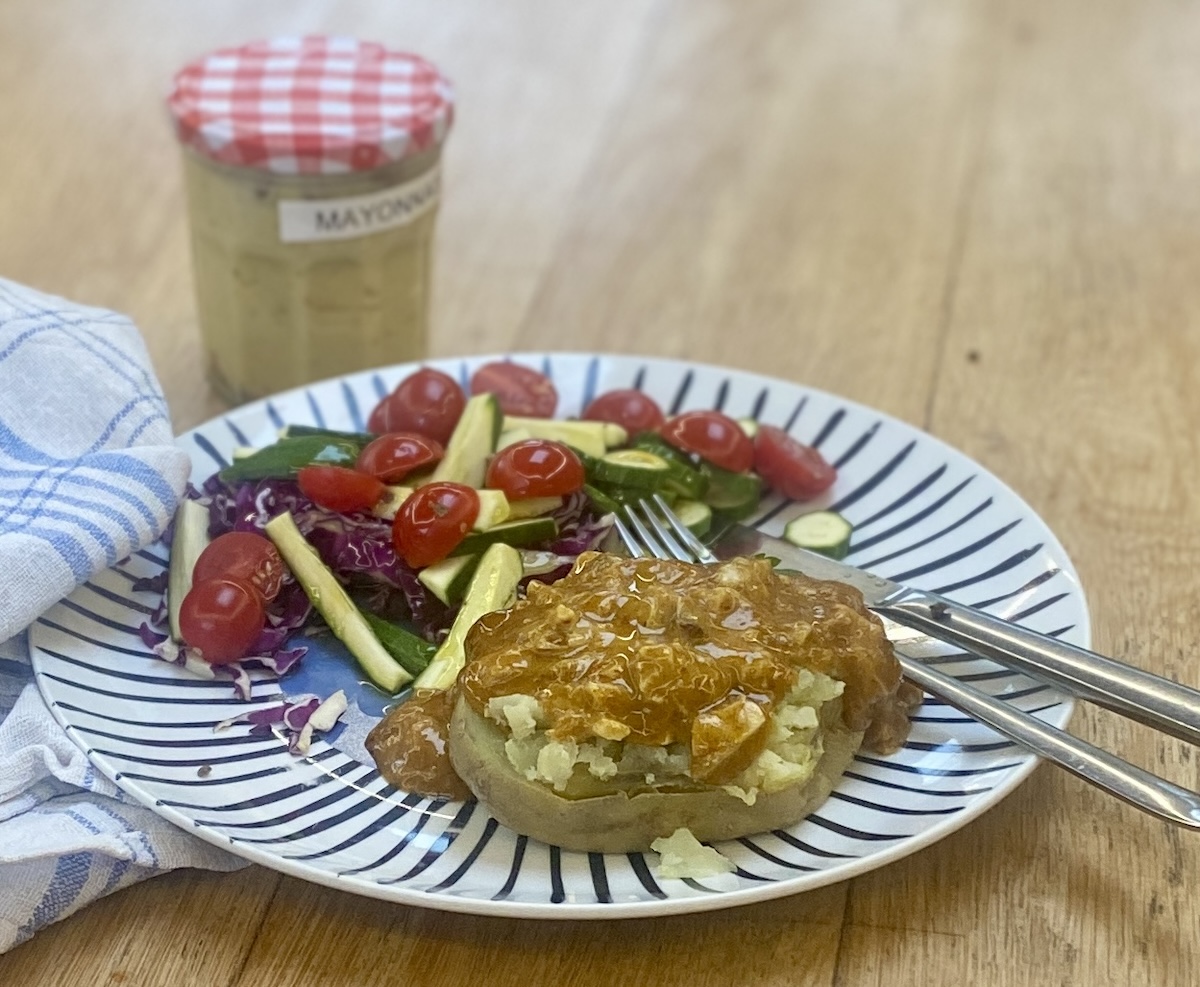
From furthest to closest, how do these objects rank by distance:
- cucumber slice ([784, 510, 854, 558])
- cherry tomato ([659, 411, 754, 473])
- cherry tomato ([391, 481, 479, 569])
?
cherry tomato ([659, 411, 754, 473])
cucumber slice ([784, 510, 854, 558])
cherry tomato ([391, 481, 479, 569])

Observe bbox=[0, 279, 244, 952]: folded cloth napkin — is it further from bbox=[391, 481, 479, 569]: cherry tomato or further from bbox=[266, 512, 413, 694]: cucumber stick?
bbox=[391, 481, 479, 569]: cherry tomato

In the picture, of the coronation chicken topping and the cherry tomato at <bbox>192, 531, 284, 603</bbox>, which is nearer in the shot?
the coronation chicken topping

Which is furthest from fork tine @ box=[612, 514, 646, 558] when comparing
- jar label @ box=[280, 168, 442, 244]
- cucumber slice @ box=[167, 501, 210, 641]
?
jar label @ box=[280, 168, 442, 244]

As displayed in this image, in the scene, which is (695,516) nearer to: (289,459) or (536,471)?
(536,471)

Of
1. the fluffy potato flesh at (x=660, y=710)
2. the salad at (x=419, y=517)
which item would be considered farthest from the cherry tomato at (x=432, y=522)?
the fluffy potato flesh at (x=660, y=710)

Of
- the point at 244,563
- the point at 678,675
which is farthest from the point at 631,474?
the point at 678,675

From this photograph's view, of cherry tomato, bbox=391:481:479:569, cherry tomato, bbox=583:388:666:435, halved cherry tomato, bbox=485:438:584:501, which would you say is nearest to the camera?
cherry tomato, bbox=391:481:479:569

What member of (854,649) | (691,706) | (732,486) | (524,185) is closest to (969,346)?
(732,486)

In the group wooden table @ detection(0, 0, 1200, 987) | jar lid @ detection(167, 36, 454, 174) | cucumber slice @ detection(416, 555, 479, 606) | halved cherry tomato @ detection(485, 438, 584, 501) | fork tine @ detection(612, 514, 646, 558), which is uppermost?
jar lid @ detection(167, 36, 454, 174)
